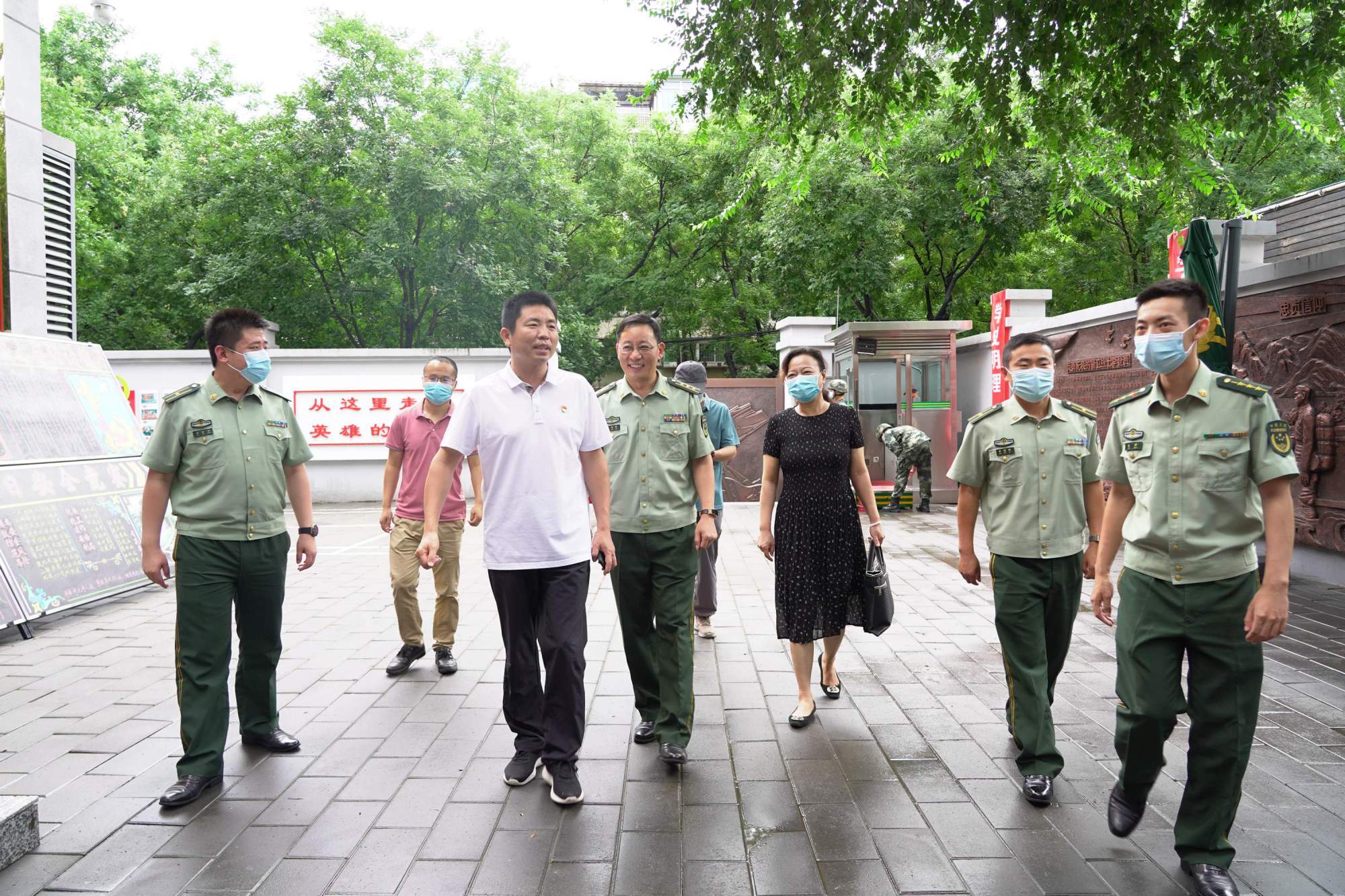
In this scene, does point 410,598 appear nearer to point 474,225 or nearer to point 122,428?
point 122,428

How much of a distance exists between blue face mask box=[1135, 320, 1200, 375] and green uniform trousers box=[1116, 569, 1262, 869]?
0.70 meters

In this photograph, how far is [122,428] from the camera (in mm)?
8547

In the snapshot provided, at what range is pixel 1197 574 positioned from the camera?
291 cm

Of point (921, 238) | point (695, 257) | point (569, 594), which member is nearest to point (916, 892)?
point (569, 594)

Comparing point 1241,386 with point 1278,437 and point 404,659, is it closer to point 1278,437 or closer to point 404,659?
point 1278,437

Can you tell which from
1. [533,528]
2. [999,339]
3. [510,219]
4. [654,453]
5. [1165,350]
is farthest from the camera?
[510,219]

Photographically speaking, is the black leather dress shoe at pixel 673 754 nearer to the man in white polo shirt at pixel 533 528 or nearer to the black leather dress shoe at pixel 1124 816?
the man in white polo shirt at pixel 533 528

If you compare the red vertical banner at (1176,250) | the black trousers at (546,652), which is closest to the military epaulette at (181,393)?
the black trousers at (546,652)

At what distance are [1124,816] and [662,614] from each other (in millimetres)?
1926

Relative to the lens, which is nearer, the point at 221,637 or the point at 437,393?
the point at 221,637

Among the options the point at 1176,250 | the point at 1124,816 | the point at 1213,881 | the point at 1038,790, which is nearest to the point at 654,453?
the point at 1038,790

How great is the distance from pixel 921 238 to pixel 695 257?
21.5ft

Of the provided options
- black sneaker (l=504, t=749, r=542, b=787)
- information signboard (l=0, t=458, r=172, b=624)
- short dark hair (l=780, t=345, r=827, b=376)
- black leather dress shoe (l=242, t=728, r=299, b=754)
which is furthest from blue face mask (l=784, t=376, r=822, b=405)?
information signboard (l=0, t=458, r=172, b=624)

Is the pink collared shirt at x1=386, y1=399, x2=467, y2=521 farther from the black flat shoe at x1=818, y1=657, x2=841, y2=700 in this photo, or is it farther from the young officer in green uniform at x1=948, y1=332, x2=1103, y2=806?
the young officer in green uniform at x1=948, y1=332, x2=1103, y2=806
